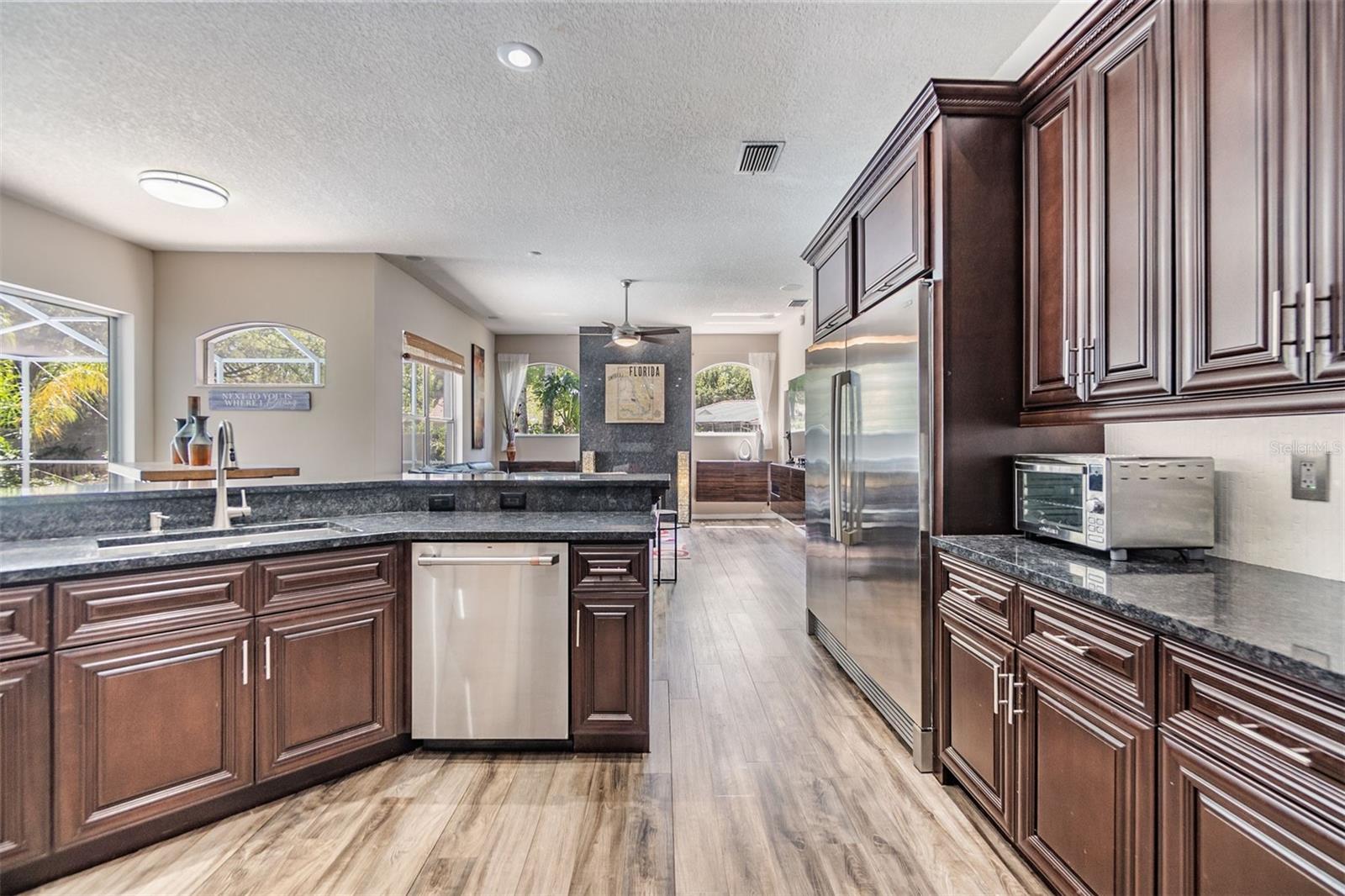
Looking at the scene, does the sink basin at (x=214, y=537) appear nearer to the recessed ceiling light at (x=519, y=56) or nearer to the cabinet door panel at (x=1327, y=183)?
the recessed ceiling light at (x=519, y=56)

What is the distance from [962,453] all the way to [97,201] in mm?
5248

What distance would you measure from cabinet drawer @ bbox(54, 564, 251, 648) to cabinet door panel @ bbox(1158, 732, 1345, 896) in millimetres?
2555

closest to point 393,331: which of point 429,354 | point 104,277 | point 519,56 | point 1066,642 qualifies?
point 429,354

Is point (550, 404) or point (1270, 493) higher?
point (550, 404)

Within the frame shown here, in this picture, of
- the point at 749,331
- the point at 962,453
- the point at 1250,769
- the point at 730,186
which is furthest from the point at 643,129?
the point at 749,331

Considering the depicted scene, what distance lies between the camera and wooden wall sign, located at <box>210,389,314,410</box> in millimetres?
4879

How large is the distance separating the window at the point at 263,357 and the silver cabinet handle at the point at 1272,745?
A: 18.4ft

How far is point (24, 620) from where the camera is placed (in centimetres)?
161

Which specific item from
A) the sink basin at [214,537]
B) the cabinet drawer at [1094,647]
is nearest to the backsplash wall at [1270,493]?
the cabinet drawer at [1094,647]

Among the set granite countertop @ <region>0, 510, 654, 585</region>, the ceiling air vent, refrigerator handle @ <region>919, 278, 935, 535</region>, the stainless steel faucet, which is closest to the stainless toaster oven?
refrigerator handle @ <region>919, 278, 935, 535</region>

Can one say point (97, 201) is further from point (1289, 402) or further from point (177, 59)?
point (1289, 402)

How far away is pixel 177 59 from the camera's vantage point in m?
2.33

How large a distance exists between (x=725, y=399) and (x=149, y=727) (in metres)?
7.78

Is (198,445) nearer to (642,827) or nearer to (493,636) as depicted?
(493,636)
